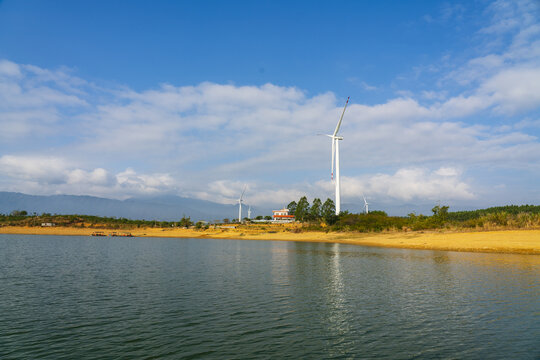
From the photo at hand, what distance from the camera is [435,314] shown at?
69.1 ft

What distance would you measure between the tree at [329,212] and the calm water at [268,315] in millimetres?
99778

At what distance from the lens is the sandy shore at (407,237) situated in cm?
6106

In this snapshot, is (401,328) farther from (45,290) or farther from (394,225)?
(394,225)

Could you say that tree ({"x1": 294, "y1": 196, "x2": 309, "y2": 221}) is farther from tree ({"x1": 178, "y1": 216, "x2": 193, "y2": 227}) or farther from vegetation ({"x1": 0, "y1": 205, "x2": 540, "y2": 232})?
tree ({"x1": 178, "y1": 216, "x2": 193, "y2": 227})

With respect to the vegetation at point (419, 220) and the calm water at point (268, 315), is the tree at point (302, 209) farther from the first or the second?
the calm water at point (268, 315)

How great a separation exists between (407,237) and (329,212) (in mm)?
54841

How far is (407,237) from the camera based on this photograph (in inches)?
3474

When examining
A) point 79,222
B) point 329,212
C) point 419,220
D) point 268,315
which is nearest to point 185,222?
point 79,222

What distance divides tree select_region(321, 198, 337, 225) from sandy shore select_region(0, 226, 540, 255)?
47.4ft

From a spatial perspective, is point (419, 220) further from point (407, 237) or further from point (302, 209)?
point (302, 209)

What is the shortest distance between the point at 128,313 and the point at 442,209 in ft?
319

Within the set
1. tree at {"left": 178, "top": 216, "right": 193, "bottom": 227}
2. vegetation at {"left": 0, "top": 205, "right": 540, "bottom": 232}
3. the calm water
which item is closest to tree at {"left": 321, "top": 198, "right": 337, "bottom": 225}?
vegetation at {"left": 0, "top": 205, "right": 540, "bottom": 232}

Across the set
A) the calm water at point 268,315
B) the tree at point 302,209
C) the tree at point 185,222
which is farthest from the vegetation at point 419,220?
the tree at point 185,222

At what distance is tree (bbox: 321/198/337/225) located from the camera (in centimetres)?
13650
